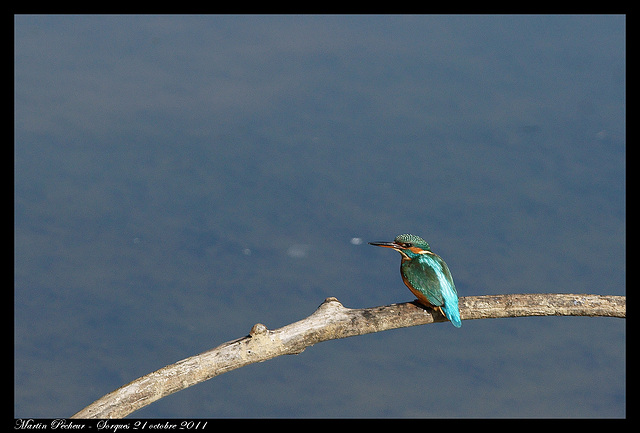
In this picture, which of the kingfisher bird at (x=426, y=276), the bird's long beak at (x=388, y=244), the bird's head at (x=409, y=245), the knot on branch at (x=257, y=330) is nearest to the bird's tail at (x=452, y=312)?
the kingfisher bird at (x=426, y=276)

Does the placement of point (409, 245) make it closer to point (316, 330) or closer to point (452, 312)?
point (452, 312)

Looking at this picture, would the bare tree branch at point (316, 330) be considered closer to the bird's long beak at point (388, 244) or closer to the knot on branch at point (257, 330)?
the knot on branch at point (257, 330)

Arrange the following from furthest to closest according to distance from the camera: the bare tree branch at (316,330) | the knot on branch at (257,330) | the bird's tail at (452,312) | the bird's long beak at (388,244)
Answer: the bird's long beak at (388,244)
the bird's tail at (452,312)
the knot on branch at (257,330)
the bare tree branch at (316,330)

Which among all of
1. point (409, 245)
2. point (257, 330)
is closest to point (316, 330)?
point (257, 330)

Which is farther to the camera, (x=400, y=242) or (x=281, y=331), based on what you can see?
(x=400, y=242)
